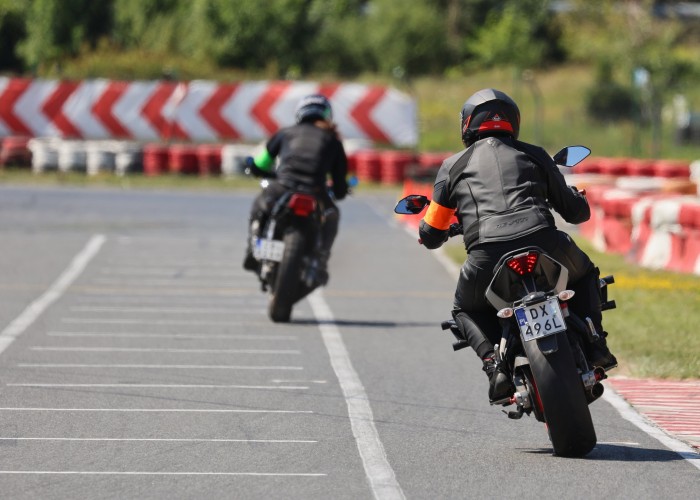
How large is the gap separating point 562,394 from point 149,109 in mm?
30243

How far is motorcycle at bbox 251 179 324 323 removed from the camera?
13469mm

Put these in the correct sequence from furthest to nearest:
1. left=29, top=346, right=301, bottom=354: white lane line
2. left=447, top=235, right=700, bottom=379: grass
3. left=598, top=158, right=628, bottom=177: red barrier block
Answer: left=598, top=158, right=628, bottom=177: red barrier block, left=29, top=346, right=301, bottom=354: white lane line, left=447, top=235, right=700, bottom=379: grass

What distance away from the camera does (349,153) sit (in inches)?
1362

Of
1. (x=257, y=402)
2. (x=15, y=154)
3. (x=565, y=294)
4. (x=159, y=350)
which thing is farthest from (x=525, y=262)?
(x=15, y=154)

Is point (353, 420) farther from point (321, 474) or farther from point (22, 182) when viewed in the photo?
point (22, 182)

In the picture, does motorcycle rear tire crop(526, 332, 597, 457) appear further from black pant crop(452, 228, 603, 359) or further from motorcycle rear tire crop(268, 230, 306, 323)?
Result: motorcycle rear tire crop(268, 230, 306, 323)

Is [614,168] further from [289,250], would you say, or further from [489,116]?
[489,116]

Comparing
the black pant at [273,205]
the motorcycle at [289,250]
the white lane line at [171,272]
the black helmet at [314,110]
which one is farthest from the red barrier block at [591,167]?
the motorcycle at [289,250]

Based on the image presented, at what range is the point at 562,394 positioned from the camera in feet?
24.7

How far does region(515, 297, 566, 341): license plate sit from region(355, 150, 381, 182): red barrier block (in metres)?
26.7

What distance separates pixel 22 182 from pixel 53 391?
23637 mm

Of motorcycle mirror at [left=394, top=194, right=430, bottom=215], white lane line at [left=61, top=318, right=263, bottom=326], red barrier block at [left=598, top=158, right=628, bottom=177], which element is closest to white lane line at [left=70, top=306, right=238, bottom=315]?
white lane line at [left=61, top=318, right=263, bottom=326]

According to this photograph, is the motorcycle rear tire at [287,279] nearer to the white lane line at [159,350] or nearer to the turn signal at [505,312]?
the white lane line at [159,350]

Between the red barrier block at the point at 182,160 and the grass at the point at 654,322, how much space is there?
1766cm
